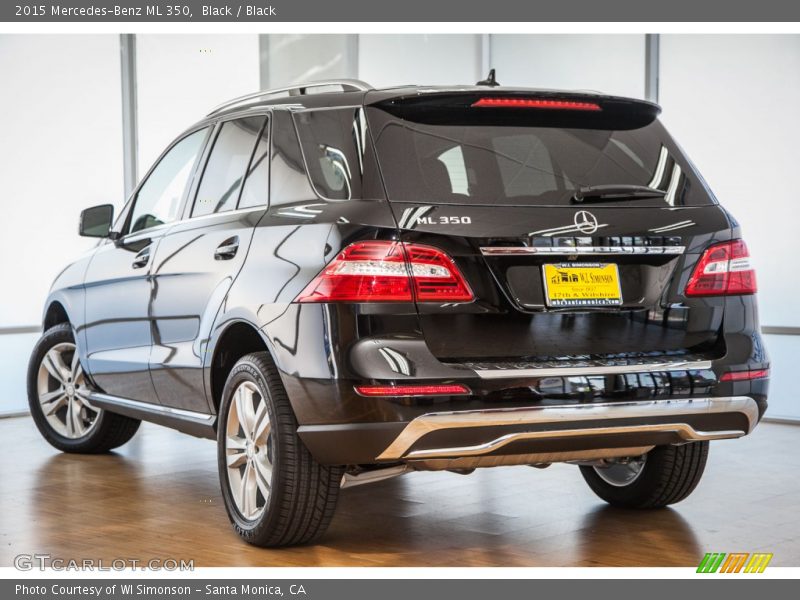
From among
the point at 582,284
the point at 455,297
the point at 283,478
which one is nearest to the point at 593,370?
the point at 582,284

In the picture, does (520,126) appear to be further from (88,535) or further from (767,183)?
(767,183)

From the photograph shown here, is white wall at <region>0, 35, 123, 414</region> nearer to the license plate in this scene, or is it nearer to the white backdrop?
the white backdrop

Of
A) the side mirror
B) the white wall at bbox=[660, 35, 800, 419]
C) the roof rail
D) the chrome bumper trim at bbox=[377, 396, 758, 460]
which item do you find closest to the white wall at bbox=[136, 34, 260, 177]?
the side mirror

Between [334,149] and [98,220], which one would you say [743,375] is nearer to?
[334,149]

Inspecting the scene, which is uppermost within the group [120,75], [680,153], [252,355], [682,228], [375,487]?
[120,75]

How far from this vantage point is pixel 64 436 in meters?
7.18

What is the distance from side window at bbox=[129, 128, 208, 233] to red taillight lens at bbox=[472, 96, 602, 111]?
65.4 inches

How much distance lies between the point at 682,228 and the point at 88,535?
2668 millimetres

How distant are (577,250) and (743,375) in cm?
79

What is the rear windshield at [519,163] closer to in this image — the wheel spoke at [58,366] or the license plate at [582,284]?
the license plate at [582,284]

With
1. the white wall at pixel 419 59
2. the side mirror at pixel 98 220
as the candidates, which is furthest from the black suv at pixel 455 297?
the white wall at pixel 419 59

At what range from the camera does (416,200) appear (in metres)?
4.00

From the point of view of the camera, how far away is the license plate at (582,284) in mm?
3986
